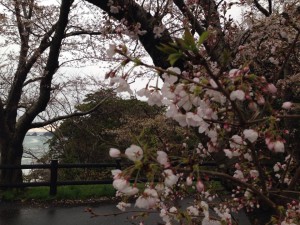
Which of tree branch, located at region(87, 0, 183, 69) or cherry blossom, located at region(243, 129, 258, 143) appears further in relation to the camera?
tree branch, located at region(87, 0, 183, 69)

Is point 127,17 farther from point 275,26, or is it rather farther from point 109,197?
point 109,197

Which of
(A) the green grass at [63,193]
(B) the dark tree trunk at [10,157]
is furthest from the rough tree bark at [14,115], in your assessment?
(A) the green grass at [63,193]

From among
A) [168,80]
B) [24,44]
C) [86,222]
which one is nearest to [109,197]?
[86,222]

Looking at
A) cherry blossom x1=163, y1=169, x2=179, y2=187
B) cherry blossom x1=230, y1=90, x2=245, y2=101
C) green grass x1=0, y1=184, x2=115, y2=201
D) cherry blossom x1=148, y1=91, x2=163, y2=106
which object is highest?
cherry blossom x1=148, y1=91, x2=163, y2=106

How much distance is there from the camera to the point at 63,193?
379 inches

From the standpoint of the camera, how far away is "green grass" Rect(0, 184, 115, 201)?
9359 mm

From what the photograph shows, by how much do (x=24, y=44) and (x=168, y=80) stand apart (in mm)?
10344

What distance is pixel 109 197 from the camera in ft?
32.6

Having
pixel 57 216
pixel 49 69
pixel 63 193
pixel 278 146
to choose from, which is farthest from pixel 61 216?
pixel 278 146

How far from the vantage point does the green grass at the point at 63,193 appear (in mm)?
9359

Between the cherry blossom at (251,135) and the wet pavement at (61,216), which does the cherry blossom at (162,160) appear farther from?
the wet pavement at (61,216)


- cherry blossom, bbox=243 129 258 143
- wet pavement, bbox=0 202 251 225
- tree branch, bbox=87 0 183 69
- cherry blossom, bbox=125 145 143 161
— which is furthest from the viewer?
wet pavement, bbox=0 202 251 225

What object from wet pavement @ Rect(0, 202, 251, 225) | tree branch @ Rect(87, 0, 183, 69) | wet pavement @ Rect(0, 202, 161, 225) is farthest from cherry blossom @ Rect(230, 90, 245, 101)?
wet pavement @ Rect(0, 202, 161, 225)

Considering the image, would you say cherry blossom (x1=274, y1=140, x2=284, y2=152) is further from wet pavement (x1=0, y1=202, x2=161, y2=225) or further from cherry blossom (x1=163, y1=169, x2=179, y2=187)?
wet pavement (x1=0, y1=202, x2=161, y2=225)
